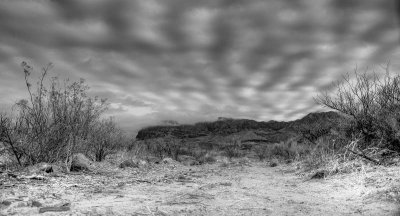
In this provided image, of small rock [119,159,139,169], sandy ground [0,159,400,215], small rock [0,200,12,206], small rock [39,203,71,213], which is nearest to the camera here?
small rock [39,203,71,213]

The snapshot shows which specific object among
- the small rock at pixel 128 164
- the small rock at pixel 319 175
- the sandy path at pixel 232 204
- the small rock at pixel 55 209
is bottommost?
the sandy path at pixel 232 204

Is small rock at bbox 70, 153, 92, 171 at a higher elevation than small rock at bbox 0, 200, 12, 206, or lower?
higher

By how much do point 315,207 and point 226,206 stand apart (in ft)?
4.56

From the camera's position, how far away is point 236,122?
184625 mm

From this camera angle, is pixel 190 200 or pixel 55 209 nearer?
pixel 55 209

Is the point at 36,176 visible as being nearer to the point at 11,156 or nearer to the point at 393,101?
the point at 11,156

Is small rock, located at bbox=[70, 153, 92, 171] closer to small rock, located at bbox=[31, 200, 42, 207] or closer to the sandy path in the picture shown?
the sandy path

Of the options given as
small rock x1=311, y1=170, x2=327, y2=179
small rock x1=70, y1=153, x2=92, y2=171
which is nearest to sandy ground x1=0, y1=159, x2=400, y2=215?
small rock x1=70, y1=153, x2=92, y2=171

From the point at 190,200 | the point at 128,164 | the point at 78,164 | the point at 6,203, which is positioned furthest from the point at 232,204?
the point at 128,164

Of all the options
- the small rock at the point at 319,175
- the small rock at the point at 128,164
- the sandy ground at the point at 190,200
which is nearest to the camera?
the sandy ground at the point at 190,200

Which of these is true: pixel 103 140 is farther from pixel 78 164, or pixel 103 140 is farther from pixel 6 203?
pixel 6 203

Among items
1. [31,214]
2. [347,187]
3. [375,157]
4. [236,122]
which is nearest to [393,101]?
[375,157]

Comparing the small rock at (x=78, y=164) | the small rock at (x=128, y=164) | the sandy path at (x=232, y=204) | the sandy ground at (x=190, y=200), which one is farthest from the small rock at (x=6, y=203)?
the small rock at (x=128, y=164)

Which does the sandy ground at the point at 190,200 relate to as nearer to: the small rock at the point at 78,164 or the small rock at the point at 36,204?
the small rock at the point at 36,204
